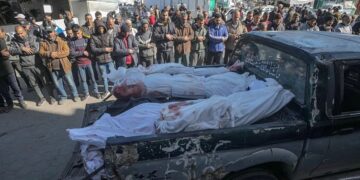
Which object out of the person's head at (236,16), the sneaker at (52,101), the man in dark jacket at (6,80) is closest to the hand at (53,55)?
the man in dark jacket at (6,80)

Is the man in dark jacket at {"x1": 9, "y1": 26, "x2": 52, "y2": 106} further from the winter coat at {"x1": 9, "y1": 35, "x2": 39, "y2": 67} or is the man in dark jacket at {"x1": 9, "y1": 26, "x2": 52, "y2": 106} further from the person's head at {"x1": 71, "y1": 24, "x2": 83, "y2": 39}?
the person's head at {"x1": 71, "y1": 24, "x2": 83, "y2": 39}

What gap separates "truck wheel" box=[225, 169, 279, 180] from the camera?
273 centimetres

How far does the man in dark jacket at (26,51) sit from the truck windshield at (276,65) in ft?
15.7

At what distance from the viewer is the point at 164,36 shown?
24.0 feet

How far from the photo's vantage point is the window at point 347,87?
2740 mm

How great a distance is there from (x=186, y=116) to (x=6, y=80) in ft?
18.0

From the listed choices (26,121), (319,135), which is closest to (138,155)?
(319,135)

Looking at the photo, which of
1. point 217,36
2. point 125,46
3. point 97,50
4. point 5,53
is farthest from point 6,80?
point 217,36

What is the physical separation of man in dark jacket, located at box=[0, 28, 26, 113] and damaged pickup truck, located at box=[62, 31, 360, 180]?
4.54m

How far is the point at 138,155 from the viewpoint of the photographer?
2.38 meters

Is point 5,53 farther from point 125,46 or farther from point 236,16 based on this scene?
point 236,16

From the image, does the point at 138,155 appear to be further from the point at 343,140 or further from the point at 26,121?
the point at 26,121

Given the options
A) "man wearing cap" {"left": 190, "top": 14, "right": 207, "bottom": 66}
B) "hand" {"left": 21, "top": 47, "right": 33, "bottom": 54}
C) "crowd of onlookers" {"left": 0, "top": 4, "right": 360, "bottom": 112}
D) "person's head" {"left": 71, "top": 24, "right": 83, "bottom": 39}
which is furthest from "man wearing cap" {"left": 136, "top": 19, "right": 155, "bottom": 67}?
"hand" {"left": 21, "top": 47, "right": 33, "bottom": 54}

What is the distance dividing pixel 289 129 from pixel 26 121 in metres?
5.34
